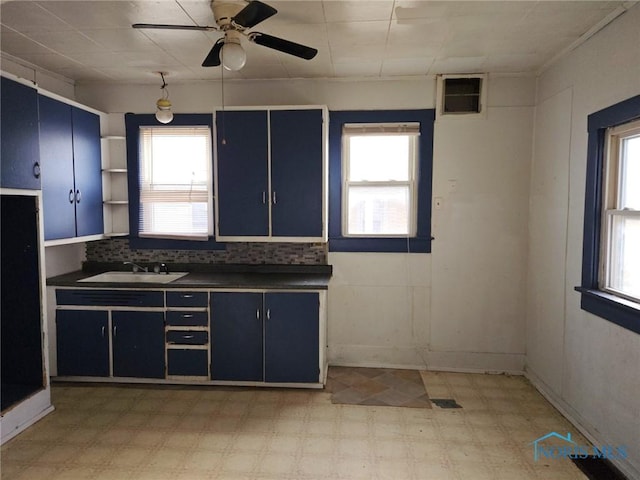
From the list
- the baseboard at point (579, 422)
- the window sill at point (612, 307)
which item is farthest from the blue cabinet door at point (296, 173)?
the baseboard at point (579, 422)

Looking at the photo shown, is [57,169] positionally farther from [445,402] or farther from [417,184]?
[445,402]

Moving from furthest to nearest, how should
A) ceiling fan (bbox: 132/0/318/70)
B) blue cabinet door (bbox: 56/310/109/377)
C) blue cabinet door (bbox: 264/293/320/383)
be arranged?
blue cabinet door (bbox: 56/310/109/377), blue cabinet door (bbox: 264/293/320/383), ceiling fan (bbox: 132/0/318/70)

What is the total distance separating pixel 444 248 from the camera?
3.73 meters

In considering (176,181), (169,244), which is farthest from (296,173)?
(169,244)

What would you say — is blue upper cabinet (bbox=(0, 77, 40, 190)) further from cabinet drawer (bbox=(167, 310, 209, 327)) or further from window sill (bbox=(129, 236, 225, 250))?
cabinet drawer (bbox=(167, 310, 209, 327))

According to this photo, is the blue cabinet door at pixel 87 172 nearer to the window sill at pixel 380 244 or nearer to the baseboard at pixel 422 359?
the window sill at pixel 380 244

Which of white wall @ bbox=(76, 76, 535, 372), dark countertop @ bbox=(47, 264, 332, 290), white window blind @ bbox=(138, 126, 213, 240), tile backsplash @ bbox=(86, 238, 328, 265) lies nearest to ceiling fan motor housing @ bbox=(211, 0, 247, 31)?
white wall @ bbox=(76, 76, 535, 372)

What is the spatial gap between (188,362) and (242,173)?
1668 millimetres

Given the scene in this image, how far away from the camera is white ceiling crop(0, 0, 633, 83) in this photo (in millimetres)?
2377

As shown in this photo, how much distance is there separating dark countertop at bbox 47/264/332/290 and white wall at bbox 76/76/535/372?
1.12ft

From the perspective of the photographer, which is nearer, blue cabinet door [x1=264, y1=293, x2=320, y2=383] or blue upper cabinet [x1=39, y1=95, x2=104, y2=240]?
blue upper cabinet [x1=39, y1=95, x2=104, y2=240]

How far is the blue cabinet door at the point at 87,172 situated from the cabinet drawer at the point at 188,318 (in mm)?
1071

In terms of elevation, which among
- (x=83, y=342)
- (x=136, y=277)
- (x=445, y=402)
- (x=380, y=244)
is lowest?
(x=445, y=402)

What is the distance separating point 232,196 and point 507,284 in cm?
261
